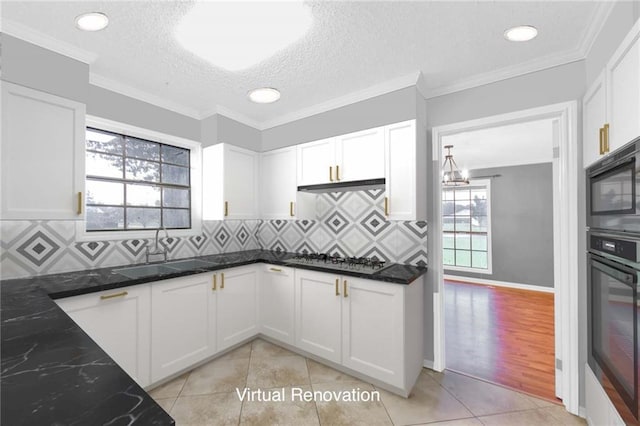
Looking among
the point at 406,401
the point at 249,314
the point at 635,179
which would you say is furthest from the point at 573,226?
the point at 249,314

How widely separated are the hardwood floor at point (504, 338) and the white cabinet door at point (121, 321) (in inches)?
102

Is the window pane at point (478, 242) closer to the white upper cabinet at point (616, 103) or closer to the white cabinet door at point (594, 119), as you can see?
the white cabinet door at point (594, 119)

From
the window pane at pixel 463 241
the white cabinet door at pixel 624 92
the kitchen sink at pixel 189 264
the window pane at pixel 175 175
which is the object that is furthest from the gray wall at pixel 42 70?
the window pane at pixel 463 241

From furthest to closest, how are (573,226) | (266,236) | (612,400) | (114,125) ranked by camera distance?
(266,236) < (114,125) < (573,226) < (612,400)

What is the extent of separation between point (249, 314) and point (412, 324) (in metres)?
1.63

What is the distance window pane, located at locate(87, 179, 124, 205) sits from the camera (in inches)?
97.6

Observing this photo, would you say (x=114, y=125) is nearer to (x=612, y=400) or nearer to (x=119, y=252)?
(x=119, y=252)

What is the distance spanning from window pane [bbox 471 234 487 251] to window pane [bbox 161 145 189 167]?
5869 millimetres

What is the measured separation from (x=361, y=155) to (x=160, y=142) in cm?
206

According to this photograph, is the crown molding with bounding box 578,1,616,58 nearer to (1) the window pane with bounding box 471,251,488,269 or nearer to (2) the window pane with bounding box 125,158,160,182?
(2) the window pane with bounding box 125,158,160,182

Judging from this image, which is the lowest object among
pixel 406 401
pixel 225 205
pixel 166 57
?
pixel 406 401

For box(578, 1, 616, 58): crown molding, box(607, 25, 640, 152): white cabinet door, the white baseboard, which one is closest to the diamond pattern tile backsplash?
box(607, 25, 640, 152): white cabinet door

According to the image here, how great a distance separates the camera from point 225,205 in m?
3.03

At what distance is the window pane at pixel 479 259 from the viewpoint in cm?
604
